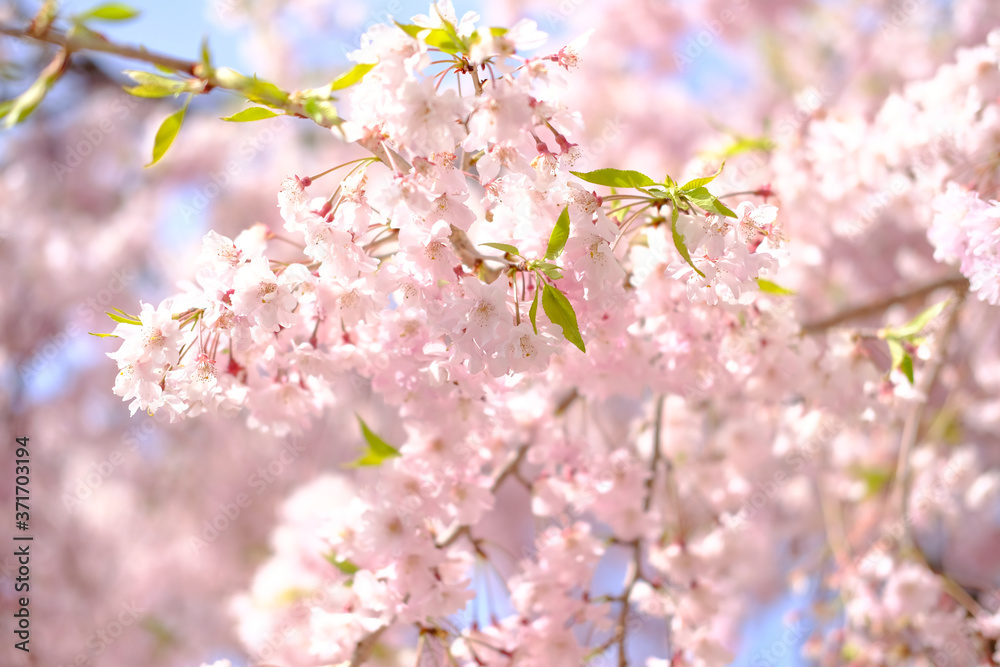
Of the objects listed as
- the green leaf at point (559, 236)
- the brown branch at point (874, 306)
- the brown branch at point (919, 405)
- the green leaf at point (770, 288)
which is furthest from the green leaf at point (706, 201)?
the brown branch at point (919, 405)

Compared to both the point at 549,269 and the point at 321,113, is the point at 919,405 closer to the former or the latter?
the point at 549,269

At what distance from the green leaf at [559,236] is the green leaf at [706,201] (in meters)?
0.17

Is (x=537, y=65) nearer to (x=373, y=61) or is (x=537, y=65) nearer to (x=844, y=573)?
(x=373, y=61)

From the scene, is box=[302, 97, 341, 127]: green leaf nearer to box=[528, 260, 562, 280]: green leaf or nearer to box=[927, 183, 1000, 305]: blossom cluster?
box=[528, 260, 562, 280]: green leaf

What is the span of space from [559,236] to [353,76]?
13.8 inches

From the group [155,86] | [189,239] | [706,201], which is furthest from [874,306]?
[189,239]

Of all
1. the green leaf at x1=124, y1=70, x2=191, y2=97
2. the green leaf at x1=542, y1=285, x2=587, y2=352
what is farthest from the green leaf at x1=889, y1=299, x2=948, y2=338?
the green leaf at x1=124, y1=70, x2=191, y2=97

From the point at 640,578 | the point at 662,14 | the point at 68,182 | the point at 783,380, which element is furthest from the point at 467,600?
the point at 68,182

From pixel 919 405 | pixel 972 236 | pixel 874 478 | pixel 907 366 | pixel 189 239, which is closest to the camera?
pixel 972 236

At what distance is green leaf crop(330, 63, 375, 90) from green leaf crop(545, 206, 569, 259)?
1.07 ft

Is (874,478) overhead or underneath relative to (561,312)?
underneath

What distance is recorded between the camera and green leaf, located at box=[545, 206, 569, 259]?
0.88 metres

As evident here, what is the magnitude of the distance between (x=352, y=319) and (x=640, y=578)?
960 millimetres

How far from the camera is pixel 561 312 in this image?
2.93 feet
